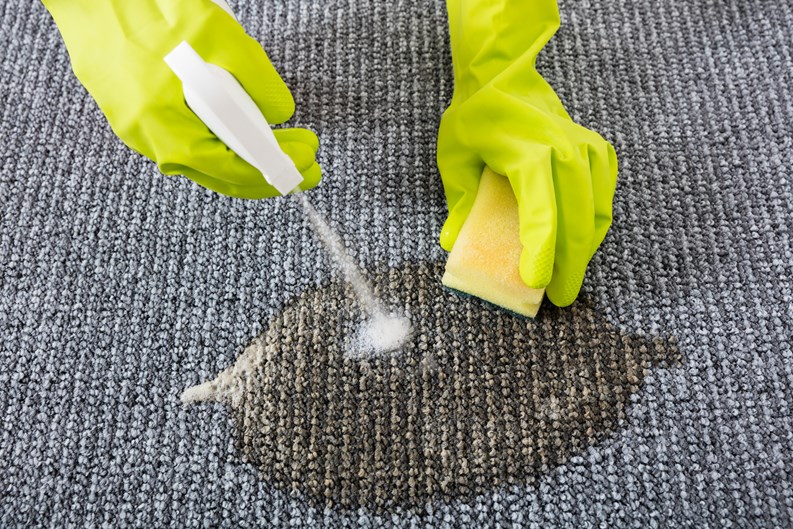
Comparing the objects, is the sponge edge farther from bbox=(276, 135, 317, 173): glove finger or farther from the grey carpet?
bbox=(276, 135, 317, 173): glove finger

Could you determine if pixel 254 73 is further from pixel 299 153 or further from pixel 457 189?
pixel 457 189

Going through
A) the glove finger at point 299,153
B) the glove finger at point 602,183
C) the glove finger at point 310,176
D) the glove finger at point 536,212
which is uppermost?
the glove finger at point 299,153

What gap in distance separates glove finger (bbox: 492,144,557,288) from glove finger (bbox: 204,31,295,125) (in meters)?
0.23

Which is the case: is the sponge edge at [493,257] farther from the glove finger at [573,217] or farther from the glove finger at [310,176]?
the glove finger at [310,176]

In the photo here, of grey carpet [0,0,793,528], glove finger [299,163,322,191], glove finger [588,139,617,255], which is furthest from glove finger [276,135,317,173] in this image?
glove finger [588,139,617,255]

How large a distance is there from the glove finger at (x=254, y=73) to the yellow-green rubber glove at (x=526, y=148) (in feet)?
0.69

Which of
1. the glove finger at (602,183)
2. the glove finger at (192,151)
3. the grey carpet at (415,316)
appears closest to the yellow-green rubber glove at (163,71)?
the glove finger at (192,151)

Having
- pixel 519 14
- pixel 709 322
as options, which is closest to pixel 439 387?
pixel 709 322

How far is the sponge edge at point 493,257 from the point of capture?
689 mm

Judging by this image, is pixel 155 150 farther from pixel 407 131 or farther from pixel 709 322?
pixel 709 322

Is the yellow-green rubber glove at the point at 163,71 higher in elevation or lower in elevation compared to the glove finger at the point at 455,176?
higher

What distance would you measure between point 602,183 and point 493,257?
134mm

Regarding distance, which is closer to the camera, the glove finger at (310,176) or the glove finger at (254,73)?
the glove finger at (254,73)

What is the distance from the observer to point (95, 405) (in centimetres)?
71
